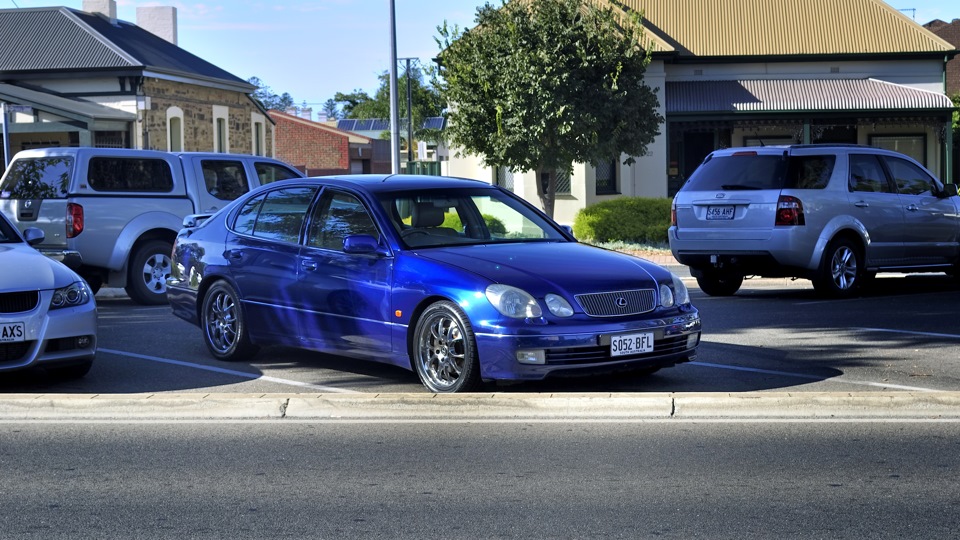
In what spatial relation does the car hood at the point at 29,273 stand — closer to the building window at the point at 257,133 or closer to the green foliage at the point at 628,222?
the green foliage at the point at 628,222

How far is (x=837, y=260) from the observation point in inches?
563

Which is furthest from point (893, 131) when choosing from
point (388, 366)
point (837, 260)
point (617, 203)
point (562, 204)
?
point (388, 366)

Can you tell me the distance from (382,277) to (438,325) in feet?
2.11

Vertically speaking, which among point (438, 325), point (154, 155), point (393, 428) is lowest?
point (393, 428)

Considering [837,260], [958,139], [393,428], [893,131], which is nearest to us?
[393,428]

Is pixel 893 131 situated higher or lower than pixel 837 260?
higher

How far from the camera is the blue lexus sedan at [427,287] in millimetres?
8039

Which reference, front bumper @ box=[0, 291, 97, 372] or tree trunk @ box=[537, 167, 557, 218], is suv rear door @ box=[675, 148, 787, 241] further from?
tree trunk @ box=[537, 167, 557, 218]

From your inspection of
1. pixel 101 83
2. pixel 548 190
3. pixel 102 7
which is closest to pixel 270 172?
pixel 548 190

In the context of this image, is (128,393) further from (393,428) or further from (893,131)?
(893,131)

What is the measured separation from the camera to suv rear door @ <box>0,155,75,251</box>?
47.2 feet

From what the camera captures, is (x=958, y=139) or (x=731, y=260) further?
(x=958, y=139)

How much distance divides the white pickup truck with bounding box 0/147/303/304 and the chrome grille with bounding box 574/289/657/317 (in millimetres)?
8085

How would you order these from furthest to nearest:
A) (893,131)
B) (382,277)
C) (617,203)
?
1. (893,131)
2. (617,203)
3. (382,277)
